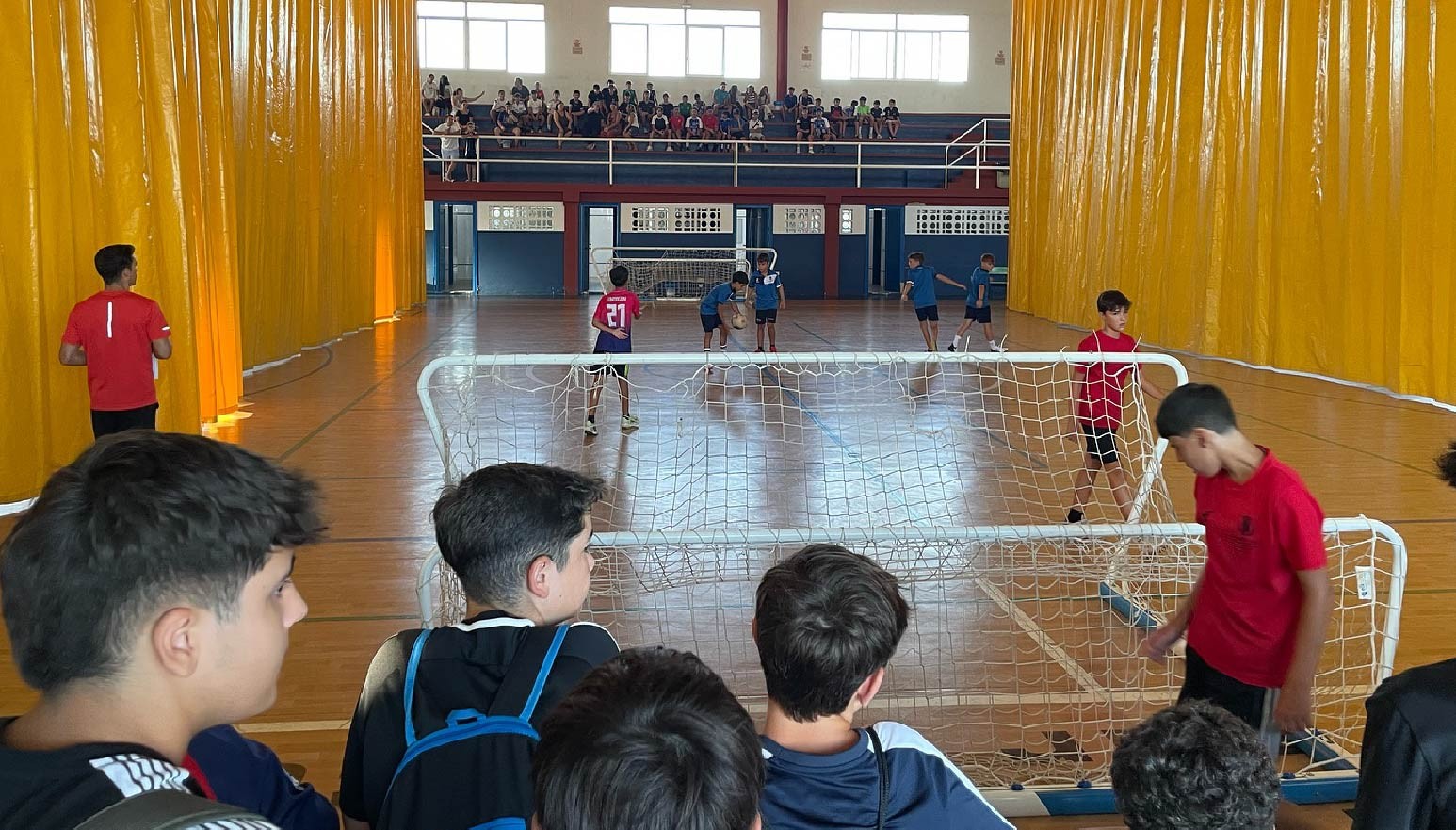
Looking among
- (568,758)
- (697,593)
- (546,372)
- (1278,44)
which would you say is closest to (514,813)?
(568,758)

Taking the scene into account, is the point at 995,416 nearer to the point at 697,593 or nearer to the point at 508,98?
the point at 697,593

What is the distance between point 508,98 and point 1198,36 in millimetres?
21180

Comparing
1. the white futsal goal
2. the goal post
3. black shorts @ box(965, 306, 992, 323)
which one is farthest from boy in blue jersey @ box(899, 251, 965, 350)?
the goal post

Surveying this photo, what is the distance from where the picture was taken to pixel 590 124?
101 feet

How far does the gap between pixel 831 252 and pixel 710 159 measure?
13.1 feet

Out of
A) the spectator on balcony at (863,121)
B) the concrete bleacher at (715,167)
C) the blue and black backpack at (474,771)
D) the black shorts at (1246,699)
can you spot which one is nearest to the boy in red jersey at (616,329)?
the black shorts at (1246,699)

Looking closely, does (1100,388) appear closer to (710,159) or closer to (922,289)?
(922,289)

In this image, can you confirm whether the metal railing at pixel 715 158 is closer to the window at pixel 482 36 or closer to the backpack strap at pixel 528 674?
the window at pixel 482 36

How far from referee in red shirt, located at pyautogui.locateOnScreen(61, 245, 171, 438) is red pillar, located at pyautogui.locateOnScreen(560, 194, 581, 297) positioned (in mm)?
22682

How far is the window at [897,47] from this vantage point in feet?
113

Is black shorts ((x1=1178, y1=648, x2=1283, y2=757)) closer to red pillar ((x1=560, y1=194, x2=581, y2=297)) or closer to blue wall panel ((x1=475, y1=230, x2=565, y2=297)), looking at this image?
red pillar ((x1=560, y1=194, x2=581, y2=297))

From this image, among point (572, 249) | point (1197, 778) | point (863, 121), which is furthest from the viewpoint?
point (863, 121)

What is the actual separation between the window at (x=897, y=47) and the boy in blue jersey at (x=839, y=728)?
112 ft

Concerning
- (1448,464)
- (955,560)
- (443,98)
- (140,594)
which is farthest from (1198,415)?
(443,98)
